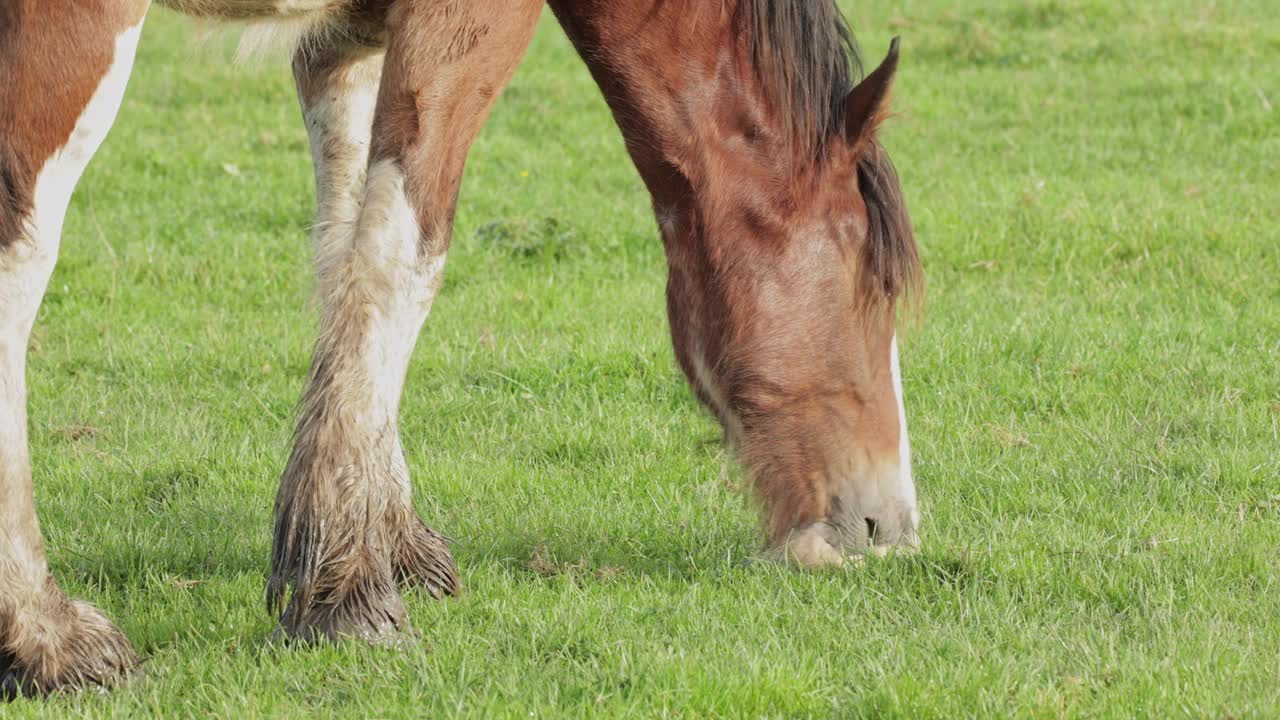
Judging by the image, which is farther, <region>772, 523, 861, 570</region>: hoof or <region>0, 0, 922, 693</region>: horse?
<region>772, 523, 861, 570</region>: hoof

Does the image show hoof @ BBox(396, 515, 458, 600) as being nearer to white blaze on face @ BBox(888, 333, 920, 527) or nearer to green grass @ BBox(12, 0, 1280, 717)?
green grass @ BBox(12, 0, 1280, 717)

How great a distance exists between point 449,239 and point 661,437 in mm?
1730

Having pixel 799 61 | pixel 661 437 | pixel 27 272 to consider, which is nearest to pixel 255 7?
pixel 27 272

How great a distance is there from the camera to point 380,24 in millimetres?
3840

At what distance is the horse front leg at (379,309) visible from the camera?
351 centimetres

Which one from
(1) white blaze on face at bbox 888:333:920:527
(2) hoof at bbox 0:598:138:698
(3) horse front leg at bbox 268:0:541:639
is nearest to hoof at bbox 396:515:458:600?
(3) horse front leg at bbox 268:0:541:639

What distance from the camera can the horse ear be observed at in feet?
12.5

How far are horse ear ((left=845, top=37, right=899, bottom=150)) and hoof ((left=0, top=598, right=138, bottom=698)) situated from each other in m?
2.21

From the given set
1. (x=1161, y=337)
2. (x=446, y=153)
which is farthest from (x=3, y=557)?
(x=1161, y=337)

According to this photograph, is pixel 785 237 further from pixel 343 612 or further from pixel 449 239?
pixel 343 612

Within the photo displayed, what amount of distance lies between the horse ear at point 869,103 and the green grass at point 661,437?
3.73 feet

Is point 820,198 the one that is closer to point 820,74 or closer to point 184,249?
point 820,74

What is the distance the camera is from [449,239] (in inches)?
145

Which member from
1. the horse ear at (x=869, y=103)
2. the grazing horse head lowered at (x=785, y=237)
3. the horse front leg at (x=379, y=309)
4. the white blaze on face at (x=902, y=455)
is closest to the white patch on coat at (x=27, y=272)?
the horse front leg at (x=379, y=309)
